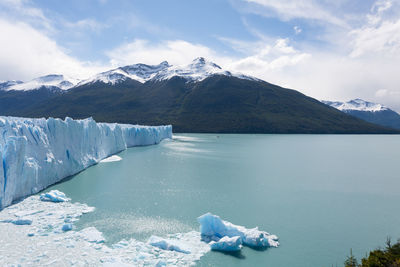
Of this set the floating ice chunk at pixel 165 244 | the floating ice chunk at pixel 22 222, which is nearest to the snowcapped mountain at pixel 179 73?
the floating ice chunk at pixel 22 222

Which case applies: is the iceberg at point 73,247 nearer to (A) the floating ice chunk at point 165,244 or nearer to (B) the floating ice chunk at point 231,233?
(A) the floating ice chunk at point 165,244

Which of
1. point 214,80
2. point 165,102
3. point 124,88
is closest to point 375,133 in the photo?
point 214,80

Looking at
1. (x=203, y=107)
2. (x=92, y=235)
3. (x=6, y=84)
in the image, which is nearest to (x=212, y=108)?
(x=203, y=107)

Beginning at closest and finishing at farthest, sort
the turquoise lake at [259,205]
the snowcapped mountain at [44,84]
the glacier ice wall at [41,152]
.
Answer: the turquoise lake at [259,205] → the glacier ice wall at [41,152] → the snowcapped mountain at [44,84]

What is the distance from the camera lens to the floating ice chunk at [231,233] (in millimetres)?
7449

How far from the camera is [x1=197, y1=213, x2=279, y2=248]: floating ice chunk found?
7449mm

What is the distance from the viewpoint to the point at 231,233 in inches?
302

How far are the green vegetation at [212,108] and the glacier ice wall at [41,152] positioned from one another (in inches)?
2497

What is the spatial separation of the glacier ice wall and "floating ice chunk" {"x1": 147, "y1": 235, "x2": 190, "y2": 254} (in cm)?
646

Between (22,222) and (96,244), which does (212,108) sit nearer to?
(22,222)

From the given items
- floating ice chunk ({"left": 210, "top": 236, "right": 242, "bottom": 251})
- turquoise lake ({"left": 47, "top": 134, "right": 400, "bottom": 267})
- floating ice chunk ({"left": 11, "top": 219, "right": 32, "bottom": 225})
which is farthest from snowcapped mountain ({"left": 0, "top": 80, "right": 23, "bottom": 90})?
floating ice chunk ({"left": 210, "top": 236, "right": 242, "bottom": 251})

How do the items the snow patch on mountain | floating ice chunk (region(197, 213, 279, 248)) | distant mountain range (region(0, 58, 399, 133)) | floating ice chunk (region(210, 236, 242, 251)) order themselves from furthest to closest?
the snow patch on mountain → distant mountain range (region(0, 58, 399, 133)) → floating ice chunk (region(197, 213, 279, 248)) → floating ice chunk (region(210, 236, 242, 251))

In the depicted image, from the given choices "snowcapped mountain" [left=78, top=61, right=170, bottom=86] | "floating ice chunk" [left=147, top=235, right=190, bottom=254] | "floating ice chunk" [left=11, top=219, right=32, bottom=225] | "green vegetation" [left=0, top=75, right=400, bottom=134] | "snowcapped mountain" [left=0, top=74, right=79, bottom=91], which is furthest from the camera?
"snowcapped mountain" [left=0, top=74, right=79, bottom=91]

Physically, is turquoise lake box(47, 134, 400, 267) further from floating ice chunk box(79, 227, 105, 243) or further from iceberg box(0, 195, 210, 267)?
iceberg box(0, 195, 210, 267)
